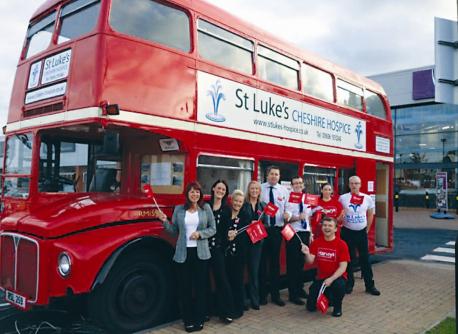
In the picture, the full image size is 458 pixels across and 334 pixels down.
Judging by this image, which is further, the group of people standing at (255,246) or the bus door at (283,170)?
the bus door at (283,170)

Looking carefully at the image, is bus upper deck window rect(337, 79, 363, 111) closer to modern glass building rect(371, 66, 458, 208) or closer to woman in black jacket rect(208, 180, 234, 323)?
woman in black jacket rect(208, 180, 234, 323)

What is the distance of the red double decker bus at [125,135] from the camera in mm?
4812

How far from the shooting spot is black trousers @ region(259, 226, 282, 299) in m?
6.41

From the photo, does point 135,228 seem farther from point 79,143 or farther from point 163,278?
point 79,143

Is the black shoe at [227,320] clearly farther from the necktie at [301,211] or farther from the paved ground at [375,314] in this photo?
the necktie at [301,211]

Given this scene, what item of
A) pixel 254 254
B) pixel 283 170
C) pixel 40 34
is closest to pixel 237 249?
pixel 254 254

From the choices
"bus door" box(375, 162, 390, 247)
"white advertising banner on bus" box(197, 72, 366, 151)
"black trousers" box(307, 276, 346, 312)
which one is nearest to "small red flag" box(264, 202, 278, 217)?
"black trousers" box(307, 276, 346, 312)

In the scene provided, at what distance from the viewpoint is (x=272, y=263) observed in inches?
254

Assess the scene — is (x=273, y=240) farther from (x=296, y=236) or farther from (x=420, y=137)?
(x=420, y=137)

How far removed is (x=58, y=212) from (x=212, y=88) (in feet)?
8.43

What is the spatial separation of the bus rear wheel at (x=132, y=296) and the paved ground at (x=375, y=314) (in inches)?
9.7

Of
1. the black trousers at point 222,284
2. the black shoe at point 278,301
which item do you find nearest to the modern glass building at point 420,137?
the black shoe at point 278,301

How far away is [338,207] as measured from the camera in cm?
A: 708

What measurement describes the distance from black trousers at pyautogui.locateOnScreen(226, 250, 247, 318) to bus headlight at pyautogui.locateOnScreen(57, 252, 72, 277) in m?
2.09
